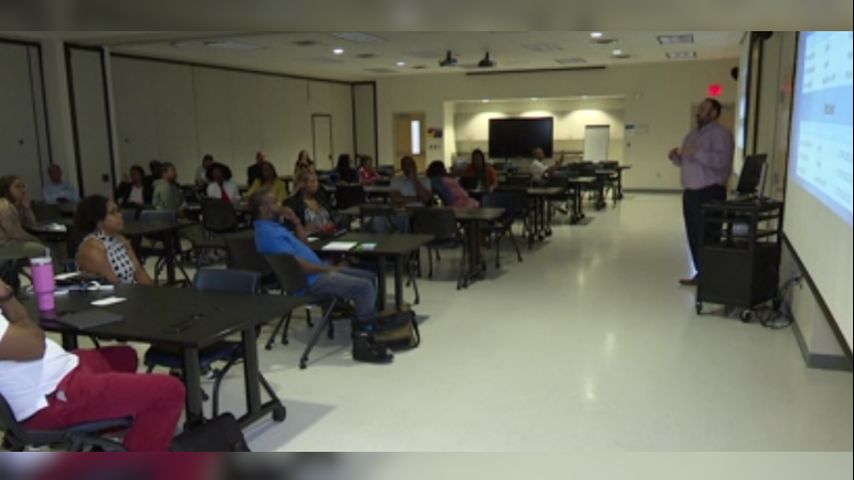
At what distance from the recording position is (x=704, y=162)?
5891 mm

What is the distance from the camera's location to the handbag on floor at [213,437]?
2.64 meters

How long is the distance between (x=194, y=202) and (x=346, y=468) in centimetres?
872

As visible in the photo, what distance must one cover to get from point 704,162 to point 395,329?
3.30m

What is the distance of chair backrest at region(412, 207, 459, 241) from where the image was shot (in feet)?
21.5

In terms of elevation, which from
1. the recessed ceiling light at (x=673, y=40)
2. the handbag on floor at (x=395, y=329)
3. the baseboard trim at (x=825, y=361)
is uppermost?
the recessed ceiling light at (x=673, y=40)

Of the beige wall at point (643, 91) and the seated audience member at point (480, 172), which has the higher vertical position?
the beige wall at point (643, 91)

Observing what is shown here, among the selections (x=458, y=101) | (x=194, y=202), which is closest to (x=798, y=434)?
(x=194, y=202)

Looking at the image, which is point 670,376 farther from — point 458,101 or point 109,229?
point 458,101

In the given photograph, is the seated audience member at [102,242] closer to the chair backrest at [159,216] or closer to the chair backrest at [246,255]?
the chair backrest at [246,255]

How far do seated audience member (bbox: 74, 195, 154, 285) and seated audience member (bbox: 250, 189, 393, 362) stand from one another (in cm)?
88

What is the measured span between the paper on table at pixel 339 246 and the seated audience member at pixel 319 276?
11.0 inches

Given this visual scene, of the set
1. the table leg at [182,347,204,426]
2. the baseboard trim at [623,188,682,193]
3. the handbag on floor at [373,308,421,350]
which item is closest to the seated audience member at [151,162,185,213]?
the handbag on floor at [373,308,421,350]

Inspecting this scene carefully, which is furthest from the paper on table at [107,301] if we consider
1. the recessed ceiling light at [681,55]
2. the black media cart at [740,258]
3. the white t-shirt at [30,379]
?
the recessed ceiling light at [681,55]

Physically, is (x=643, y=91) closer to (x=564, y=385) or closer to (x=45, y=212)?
(x=45, y=212)
